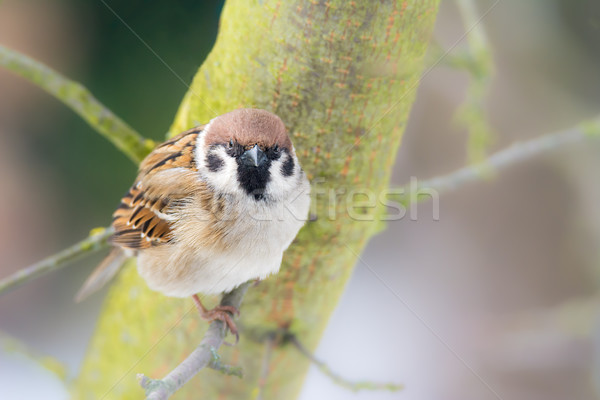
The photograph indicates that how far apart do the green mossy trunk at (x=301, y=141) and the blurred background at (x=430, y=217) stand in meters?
1.11

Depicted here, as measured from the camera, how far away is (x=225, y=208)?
1.46 meters

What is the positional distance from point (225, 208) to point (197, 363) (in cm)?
46

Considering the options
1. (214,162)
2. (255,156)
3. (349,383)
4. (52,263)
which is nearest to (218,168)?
(214,162)

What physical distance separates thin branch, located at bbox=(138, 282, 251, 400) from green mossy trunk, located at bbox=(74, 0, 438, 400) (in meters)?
0.08

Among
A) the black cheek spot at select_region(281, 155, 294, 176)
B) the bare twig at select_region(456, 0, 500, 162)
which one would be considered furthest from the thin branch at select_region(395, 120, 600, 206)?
the black cheek spot at select_region(281, 155, 294, 176)

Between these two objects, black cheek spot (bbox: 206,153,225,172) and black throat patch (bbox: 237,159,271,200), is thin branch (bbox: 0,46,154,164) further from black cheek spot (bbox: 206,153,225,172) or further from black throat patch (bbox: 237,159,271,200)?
black throat patch (bbox: 237,159,271,200)

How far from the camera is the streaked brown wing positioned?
5.01ft

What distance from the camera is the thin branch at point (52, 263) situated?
1.40 meters

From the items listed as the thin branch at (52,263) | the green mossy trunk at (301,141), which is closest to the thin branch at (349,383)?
the green mossy trunk at (301,141)

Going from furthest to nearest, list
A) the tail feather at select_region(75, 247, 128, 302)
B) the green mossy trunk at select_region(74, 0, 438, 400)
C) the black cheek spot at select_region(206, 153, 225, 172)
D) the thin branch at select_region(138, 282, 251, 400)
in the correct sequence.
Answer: the tail feather at select_region(75, 247, 128, 302), the black cheek spot at select_region(206, 153, 225, 172), the green mossy trunk at select_region(74, 0, 438, 400), the thin branch at select_region(138, 282, 251, 400)

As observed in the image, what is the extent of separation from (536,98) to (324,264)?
89.3 inches

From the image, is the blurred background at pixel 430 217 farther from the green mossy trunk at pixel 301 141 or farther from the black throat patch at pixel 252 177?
the black throat patch at pixel 252 177

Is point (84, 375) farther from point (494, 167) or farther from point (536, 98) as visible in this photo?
point (536, 98)

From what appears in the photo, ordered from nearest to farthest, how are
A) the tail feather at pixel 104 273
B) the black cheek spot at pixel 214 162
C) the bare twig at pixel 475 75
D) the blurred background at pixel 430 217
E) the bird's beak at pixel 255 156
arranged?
the bird's beak at pixel 255 156, the black cheek spot at pixel 214 162, the bare twig at pixel 475 75, the tail feather at pixel 104 273, the blurred background at pixel 430 217
